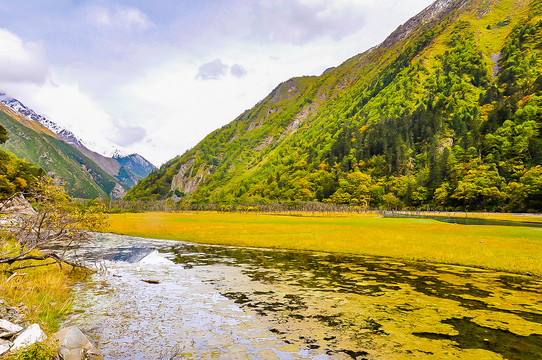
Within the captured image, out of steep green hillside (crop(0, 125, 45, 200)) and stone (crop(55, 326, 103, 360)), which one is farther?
steep green hillside (crop(0, 125, 45, 200))

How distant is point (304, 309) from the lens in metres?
17.6

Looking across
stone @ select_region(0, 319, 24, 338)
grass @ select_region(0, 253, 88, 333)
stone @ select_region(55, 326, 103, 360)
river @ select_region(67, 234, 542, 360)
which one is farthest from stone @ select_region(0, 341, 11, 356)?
river @ select_region(67, 234, 542, 360)

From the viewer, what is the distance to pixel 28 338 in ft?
30.7

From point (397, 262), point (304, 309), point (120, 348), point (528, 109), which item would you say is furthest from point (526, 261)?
point (528, 109)

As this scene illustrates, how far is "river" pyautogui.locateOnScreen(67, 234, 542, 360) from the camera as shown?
12.3 m

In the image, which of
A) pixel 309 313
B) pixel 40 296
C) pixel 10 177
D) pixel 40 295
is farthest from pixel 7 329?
pixel 10 177

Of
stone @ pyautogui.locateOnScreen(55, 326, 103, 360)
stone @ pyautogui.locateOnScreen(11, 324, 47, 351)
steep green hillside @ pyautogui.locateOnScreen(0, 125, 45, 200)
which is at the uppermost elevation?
steep green hillside @ pyautogui.locateOnScreen(0, 125, 45, 200)

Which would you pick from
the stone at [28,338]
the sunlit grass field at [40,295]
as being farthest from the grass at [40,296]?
the stone at [28,338]

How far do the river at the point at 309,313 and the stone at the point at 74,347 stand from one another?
2.37ft

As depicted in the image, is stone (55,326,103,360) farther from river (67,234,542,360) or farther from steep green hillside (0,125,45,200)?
steep green hillside (0,125,45,200)

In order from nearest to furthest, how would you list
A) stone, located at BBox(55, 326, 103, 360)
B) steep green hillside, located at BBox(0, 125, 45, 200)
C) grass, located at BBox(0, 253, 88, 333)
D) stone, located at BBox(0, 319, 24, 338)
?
1. stone, located at BBox(0, 319, 24, 338)
2. stone, located at BBox(55, 326, 103, 360)
3. grass, located at BBox(0, 253, 88, 333)
4. steep green hillside, located at BBox(0, 125, 45, 200)

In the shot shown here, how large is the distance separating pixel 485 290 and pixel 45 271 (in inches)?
1380

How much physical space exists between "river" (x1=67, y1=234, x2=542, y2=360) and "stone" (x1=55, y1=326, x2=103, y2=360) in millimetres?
722

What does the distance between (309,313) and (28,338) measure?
512 inches
